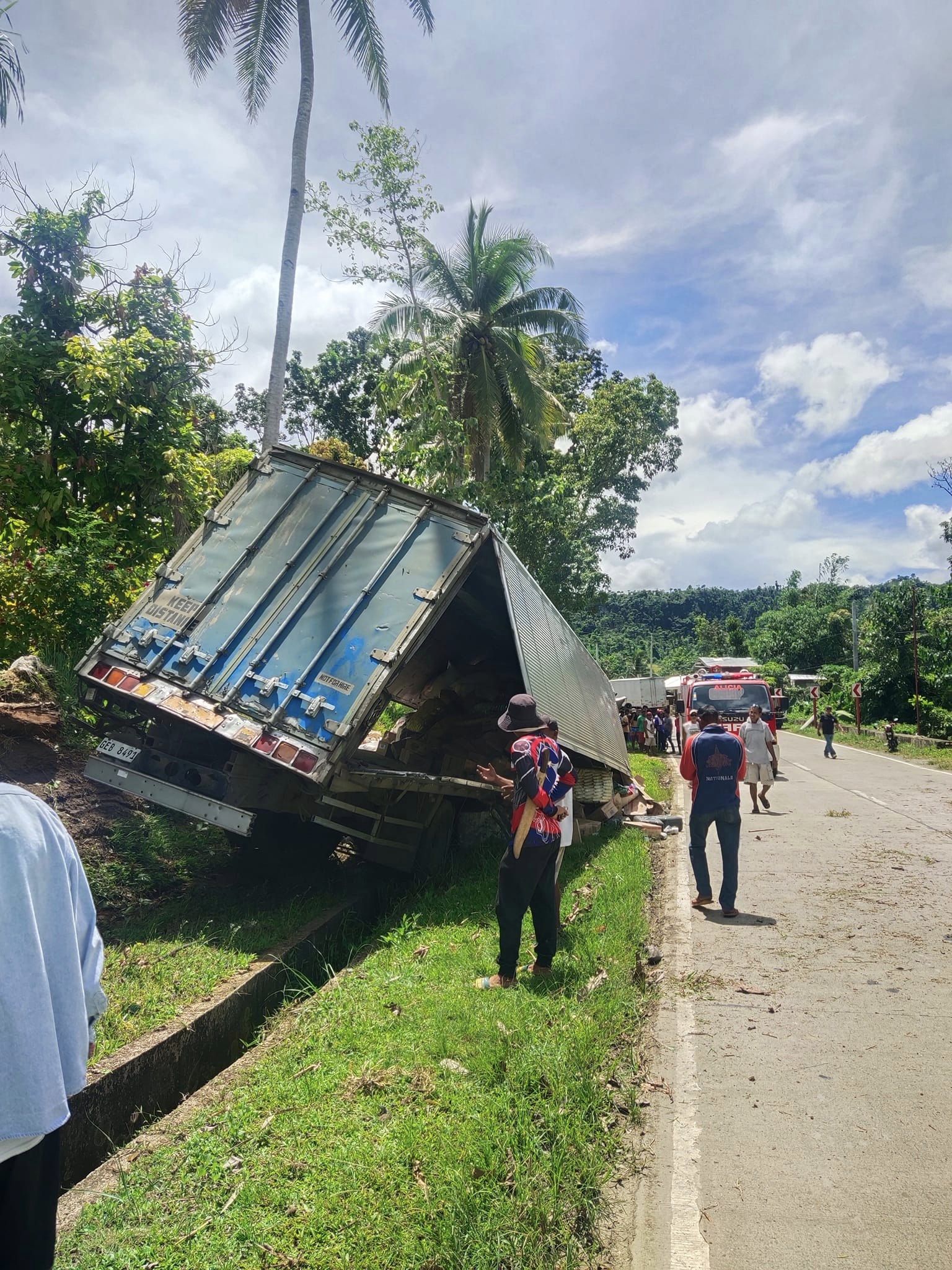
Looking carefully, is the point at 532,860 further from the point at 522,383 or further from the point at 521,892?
the point at 522,383

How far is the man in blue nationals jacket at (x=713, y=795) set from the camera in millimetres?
7039

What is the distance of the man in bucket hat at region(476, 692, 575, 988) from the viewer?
488 cm

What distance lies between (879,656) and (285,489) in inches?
1273

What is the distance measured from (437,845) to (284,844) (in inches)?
58.0

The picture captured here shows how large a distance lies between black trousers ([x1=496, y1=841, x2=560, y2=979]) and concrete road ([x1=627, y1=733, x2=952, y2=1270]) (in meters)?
0.91

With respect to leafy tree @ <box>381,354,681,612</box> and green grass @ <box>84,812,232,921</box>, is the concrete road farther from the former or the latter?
leafy tree @ <box>381,354,681,612</box>

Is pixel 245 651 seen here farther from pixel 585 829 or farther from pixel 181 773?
pixel 585 829

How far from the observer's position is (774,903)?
721 cm

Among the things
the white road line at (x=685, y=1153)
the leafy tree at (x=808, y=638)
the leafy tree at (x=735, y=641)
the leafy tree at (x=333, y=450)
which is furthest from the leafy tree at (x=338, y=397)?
the leafy tree at (x=735, y=641)

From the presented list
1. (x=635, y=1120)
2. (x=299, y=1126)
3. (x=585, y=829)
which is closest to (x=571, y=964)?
(x=635, y=1120)

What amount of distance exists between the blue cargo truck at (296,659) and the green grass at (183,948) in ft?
2.39

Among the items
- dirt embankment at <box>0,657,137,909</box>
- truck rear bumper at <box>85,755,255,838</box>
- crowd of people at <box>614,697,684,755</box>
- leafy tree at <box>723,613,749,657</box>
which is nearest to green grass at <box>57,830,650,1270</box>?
truck rear bumper at <box>85,755,255,838</box>

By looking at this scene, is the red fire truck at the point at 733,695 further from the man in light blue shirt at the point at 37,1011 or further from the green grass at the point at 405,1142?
the man in light blue shirt at the point at 37,1011

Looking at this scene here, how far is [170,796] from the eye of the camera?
6238 millimetres
